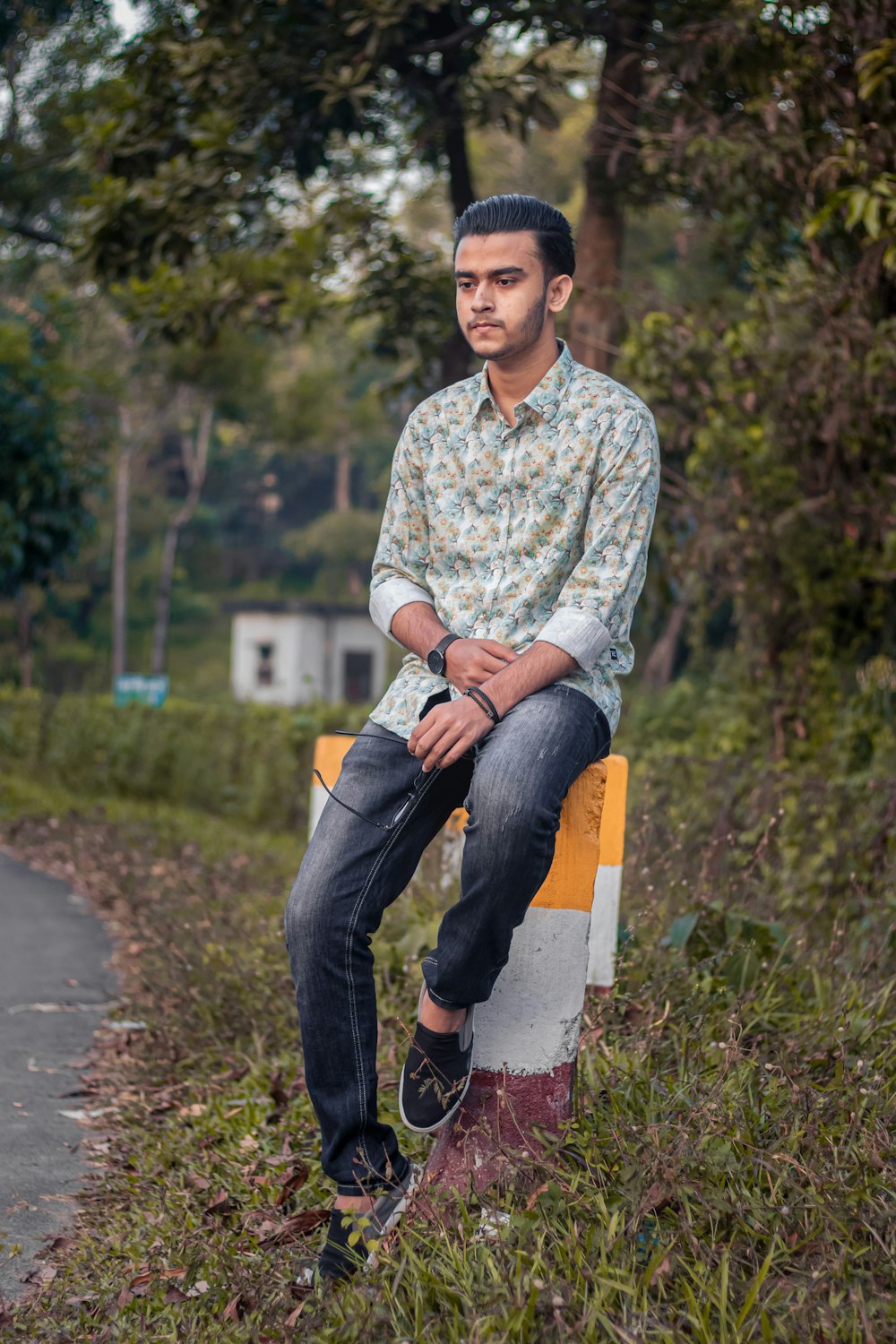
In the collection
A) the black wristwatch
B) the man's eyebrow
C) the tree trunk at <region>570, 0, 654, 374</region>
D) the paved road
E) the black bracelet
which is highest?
the tree trunk at <region>570, 0, 654, 374</region>

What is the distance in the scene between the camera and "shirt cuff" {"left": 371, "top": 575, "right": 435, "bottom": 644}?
3369 millimetres

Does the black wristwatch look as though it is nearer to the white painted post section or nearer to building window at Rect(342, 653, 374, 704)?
the white painted post section

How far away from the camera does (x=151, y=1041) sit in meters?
5.18

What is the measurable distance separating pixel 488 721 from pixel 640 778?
5.20m

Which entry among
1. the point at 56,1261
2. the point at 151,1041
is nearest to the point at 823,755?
the point at 151,1041

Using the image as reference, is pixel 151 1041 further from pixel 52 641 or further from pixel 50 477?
pixel 52 641

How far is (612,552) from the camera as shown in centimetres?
312

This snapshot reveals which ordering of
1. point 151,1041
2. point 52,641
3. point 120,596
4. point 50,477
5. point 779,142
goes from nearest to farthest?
point 151,1041 → point 779,142 → point 50,477 → point 120,596 → point 52,641

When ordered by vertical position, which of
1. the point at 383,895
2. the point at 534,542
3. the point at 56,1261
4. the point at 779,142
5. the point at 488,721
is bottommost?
the point at 56,1261

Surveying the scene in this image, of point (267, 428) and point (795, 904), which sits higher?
point (267, 428)

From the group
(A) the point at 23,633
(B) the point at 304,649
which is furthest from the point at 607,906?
(B) the point at 304,649

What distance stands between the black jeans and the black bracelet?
0.08 ft

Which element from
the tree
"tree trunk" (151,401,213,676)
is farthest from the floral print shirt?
"tree trunk" (151,401,213,676)

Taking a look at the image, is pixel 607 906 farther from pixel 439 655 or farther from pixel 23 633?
pixel 23 633
